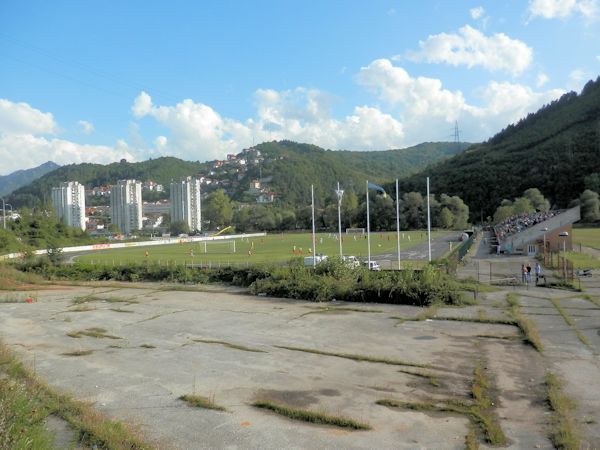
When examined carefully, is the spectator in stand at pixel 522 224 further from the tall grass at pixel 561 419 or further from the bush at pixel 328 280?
the tall grass at pixel 561 419

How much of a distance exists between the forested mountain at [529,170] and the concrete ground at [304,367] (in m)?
119

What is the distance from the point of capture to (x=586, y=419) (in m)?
9.63

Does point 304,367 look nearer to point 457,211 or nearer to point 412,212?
point 457,211

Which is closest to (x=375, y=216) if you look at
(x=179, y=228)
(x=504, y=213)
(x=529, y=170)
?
(x=504, y=213)

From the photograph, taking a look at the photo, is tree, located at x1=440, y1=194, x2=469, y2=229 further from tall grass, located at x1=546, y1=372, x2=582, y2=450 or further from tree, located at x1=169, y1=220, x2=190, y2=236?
tall grass, located at x1=546, y1=372, x2=582, y2=450

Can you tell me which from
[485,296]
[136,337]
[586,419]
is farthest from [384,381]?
[485,296]

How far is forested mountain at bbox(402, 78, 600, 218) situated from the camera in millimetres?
130125

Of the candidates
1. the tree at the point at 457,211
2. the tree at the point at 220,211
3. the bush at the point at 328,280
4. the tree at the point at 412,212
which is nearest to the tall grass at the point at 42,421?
the bush at the point at 328,280

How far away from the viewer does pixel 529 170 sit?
14050 centimetres

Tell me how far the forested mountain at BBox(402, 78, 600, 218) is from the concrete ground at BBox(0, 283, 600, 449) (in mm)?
118788

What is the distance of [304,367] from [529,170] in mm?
143664

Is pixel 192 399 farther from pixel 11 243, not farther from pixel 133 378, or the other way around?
pixel 11 243

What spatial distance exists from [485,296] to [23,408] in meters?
22.7

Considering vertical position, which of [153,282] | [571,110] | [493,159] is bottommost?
[153,282]
